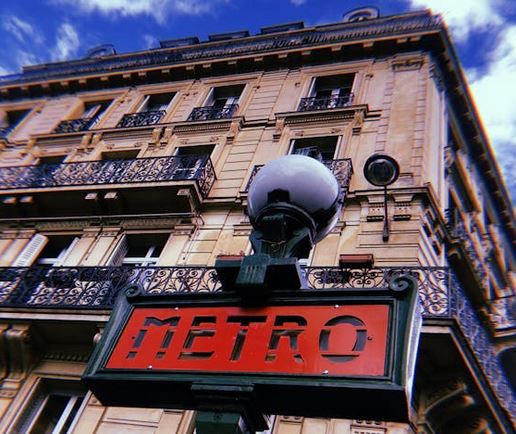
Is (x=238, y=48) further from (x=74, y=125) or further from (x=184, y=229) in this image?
(x=184, y=229)

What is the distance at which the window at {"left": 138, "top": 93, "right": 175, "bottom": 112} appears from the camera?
17.5 metres

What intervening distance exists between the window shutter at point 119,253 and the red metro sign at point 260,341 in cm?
921

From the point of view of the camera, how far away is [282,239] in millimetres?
2777

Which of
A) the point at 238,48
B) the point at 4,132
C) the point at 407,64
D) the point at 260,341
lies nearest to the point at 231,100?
the point at 238,48

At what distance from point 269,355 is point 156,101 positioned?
16.6 metres

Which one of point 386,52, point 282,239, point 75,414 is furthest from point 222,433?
point 386,52

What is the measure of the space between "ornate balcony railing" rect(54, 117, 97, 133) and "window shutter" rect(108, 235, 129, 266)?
624 cm

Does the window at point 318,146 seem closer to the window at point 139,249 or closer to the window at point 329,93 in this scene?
the window at point 329,93

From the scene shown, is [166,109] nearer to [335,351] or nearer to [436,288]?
[436,288]

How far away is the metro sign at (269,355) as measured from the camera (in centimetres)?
211

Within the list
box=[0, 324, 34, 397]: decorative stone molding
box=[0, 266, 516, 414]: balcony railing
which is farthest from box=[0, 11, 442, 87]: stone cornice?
box=[0, 324, 34, 397]: decorative stone molding

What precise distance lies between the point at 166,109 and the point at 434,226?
30.5 feet

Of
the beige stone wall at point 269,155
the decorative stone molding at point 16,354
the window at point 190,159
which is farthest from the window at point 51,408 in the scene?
the window at point 190,159

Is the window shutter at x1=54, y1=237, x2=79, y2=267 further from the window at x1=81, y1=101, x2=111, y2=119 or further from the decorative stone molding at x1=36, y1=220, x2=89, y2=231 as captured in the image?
the window at x1=81, y1=101, x2=111, y2=119
